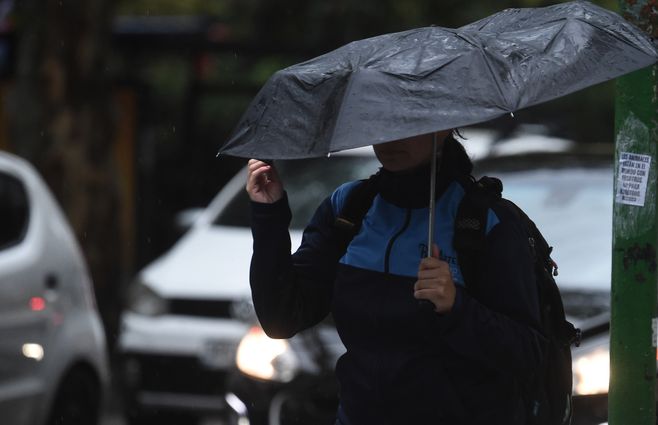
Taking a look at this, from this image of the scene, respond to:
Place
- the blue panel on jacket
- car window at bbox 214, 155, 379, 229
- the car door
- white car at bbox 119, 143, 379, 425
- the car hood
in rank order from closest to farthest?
the blue panel on jacket → the car door → car window at bbox 214, 155, 379, 229 → white car at bbox 119, 143, 379, 425 → the car hood

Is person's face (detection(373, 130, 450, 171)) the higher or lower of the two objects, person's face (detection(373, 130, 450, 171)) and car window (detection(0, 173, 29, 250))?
the higher

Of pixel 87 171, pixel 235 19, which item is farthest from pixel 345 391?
pixel 235 19

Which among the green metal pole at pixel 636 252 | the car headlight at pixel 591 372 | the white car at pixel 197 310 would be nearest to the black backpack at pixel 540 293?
the green metal pole at pixel 636 252

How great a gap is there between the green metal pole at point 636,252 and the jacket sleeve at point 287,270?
785 millimetres

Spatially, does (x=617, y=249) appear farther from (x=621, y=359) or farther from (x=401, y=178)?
(x=401, y=178)

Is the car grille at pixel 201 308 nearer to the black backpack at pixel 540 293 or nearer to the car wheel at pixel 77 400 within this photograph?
the car wheel at pixel 77 400

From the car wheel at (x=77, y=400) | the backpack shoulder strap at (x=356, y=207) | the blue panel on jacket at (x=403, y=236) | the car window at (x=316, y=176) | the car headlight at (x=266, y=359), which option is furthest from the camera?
the car window at (x=316, y=176)

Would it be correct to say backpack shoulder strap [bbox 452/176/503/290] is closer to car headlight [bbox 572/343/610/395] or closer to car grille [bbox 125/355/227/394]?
car headlight [bbox 572/343/610/395]

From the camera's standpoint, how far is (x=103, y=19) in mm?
13508

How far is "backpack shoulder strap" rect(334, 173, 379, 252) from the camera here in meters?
3.54

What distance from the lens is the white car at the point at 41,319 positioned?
6762 mm

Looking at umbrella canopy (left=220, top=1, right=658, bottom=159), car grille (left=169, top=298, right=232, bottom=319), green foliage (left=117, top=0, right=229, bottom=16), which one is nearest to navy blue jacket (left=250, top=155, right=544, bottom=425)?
umbrella canopy (left=220, top=1, right=658, bottom=159)

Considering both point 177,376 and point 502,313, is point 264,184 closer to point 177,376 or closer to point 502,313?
point 502,313

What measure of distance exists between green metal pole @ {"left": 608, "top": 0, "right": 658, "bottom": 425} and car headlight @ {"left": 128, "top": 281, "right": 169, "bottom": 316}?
16.8 ft
